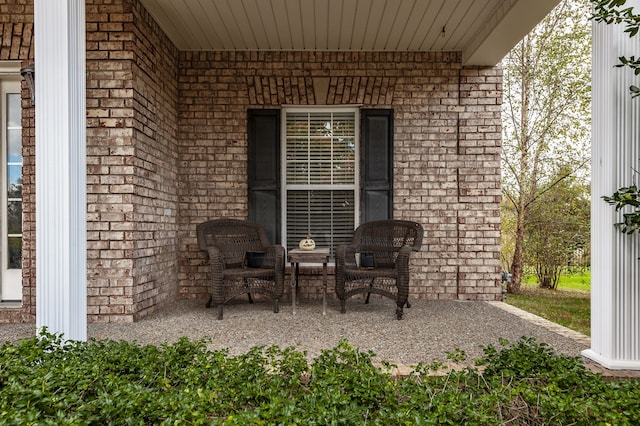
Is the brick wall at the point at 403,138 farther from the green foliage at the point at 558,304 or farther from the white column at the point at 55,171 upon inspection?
the white column at the point at 55,171

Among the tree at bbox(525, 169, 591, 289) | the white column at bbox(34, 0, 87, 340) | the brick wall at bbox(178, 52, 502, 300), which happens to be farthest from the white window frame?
the tree at bbox(525, 169, 591, 289)

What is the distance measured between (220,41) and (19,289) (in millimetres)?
3126

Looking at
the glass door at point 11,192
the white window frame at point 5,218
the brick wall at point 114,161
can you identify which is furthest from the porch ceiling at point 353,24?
the glass door at point 11,192

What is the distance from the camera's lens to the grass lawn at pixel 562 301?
186 inches

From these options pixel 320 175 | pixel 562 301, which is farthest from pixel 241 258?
pixel 562 301

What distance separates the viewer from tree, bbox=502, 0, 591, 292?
5949 mm

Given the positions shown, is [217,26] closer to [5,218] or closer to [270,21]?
[270,21]

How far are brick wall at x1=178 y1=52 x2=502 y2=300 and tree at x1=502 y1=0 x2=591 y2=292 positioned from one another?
175 centimetres

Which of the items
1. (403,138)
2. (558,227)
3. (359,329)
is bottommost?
(359,329)

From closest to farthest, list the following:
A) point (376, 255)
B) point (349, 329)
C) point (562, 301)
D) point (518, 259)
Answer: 1. point (349, 329)
2. point (376, 255)
3. point (562, 301)
4. point (518, 259)

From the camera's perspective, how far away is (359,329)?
11.1 ft

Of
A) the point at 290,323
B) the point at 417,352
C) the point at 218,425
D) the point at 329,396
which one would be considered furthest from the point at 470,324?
the point at 218,425

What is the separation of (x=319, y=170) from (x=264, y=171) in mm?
640

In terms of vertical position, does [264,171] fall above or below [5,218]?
above
